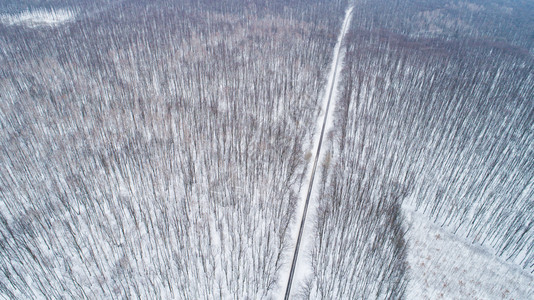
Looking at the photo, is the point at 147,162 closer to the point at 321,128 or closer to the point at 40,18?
the point at 321,128

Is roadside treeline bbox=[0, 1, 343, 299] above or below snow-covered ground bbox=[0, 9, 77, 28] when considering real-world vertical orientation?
below

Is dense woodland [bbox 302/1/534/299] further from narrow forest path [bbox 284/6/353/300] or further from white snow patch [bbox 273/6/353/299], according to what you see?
narrow forest path [bbox 284/6/353/300]

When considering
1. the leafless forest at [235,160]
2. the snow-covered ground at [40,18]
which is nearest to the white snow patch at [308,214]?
the leafless forest at [235,160]

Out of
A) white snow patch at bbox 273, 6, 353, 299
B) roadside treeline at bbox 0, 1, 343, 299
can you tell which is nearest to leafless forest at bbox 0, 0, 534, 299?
roadside treeline at bbox 0, 1, 343, 299

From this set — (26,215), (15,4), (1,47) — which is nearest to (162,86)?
(26,215)

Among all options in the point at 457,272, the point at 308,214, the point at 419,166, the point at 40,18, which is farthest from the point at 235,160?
the point at 40,18

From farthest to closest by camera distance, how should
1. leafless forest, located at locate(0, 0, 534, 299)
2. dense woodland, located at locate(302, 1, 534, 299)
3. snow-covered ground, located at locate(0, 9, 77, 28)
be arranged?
snow-covered ground, located at locate(0, 9, 77, 28) → dense woodland, located at locate(302, 1, 534, 299) → leafless forest, located at locate(0, 0, 534, 299)

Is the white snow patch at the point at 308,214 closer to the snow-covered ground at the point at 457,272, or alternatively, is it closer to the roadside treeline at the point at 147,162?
the roadside treeline at the point at 147,162
